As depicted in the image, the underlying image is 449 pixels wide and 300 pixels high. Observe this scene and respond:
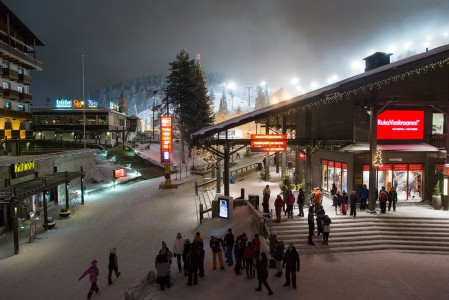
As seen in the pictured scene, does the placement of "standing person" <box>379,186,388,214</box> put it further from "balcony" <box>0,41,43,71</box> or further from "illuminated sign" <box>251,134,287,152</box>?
"balcony" <box>0,41,43,71</box>

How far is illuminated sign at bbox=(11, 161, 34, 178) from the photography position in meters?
20.3

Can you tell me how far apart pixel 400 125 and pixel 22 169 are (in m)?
26.5

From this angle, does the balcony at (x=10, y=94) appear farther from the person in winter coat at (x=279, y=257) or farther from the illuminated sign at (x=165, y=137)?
the person in winter coat at (x=279, y=257)

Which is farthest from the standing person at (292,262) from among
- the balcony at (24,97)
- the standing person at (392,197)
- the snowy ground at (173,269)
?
the balcony at (24,97)

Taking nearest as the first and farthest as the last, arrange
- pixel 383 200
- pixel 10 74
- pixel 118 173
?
pixel 383 200 → pixel 118 173 → pixel 10 74

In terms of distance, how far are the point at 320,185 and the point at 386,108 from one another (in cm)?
767

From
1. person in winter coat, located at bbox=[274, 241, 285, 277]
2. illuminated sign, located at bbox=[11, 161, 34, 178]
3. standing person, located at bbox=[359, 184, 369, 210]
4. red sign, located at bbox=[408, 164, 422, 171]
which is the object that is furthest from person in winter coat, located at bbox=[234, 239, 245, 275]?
illuminated sign, located at bbox=[11, 161, 34, 178]

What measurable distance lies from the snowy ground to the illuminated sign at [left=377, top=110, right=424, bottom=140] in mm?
8954

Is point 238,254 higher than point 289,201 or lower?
lower

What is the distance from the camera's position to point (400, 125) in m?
20.5

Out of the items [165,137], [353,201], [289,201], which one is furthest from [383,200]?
[165,137]

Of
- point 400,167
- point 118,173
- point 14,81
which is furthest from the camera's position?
point 14,81

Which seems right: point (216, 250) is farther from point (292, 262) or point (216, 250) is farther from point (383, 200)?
point (383, 200)

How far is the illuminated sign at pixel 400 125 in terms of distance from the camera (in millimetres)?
20266
